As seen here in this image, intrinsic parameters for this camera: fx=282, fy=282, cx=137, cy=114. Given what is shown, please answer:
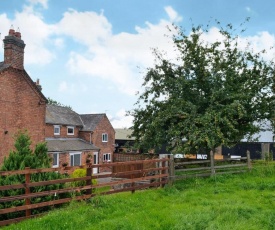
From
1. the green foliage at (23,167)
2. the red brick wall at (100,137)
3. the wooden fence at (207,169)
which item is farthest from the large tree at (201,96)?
the red brick wall at (100,137)

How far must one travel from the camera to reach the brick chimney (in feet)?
66.6

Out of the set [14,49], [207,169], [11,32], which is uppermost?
[11,32]

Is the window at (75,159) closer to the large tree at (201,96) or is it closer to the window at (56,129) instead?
the window at (56,129)

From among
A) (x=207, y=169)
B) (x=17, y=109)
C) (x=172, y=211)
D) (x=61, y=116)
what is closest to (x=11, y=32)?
(x=17, y=109)

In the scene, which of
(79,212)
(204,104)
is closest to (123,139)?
(204,104)

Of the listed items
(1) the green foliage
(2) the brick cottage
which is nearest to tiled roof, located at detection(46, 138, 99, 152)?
(2) the brick cottage

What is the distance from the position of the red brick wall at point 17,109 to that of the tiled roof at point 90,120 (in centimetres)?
1663

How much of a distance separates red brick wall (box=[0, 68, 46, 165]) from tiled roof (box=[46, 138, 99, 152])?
25.9 feet

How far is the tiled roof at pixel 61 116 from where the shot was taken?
35.9 m

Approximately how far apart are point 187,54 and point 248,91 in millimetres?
4755

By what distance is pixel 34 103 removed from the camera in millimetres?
23297

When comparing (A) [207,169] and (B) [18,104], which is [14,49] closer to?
(B) [18,104]

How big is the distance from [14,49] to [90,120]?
→ 2236cm

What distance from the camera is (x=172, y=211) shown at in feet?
29.2
